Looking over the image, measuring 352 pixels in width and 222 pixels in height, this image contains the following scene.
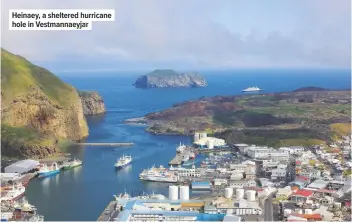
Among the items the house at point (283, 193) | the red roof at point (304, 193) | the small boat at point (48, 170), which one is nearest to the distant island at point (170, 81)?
the small boat at point (48, 170)

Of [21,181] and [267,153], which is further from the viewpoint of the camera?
[267,153]

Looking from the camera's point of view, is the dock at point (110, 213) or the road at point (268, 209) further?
the dock at point (110, 213)

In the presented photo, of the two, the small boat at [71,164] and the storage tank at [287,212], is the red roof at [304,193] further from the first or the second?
the small boat at [71,164]

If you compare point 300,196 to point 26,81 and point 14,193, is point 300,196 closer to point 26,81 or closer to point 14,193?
point 14,193

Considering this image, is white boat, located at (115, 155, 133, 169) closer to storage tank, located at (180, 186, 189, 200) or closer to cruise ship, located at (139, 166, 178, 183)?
cruise ship, located at (139, 166, 178, 183)

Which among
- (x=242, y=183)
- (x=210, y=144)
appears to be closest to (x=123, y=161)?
(x=210, y=144)

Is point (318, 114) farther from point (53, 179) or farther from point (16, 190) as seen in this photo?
point (16, 190)

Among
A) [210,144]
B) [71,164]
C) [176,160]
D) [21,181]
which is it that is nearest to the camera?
[21,181]

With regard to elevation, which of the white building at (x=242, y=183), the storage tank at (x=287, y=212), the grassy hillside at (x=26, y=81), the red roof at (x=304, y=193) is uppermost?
the grassy hillside at (x=26, y=81)
